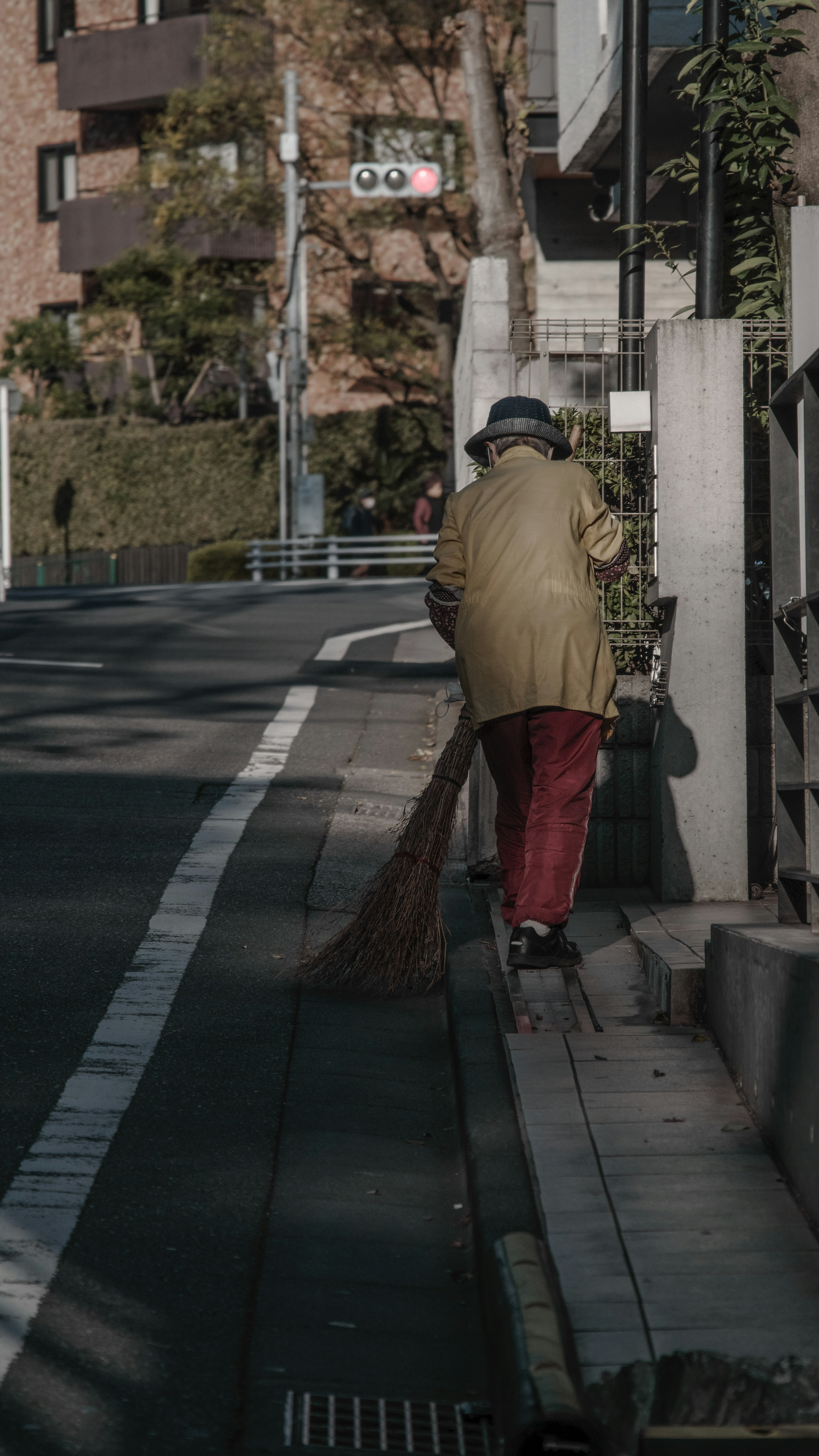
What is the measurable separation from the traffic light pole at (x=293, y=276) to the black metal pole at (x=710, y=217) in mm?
24774

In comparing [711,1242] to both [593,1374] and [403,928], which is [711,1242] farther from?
[403,928]

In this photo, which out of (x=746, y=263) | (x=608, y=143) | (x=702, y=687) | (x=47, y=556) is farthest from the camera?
(x=47, y=556)

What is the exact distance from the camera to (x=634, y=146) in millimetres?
9727

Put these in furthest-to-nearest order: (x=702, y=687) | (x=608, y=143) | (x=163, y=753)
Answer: (x=608, y=143) < (x=163, y=753) < (x=702, y=687)

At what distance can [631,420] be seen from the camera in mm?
7102

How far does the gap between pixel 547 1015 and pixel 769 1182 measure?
4.66 feet

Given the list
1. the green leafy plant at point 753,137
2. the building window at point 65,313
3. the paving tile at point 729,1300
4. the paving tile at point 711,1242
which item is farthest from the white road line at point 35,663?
the building window at point 65,313

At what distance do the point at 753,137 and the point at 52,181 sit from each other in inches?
1663

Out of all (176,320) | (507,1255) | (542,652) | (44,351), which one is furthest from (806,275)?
(44,351)

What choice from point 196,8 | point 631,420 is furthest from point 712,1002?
point 196,8

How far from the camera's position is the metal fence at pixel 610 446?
7.36 meters

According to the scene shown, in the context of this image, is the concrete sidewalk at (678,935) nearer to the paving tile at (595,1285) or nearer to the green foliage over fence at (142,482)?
the paving tile at (595,1285)

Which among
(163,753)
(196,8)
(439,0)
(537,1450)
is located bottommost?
(537,1450)

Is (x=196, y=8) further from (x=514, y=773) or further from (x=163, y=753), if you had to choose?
(x=514, y=773)
